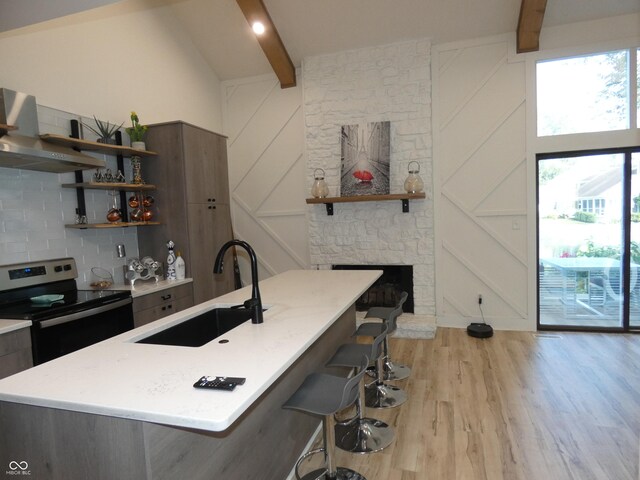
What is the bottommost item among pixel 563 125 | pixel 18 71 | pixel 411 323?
pixel 411 323

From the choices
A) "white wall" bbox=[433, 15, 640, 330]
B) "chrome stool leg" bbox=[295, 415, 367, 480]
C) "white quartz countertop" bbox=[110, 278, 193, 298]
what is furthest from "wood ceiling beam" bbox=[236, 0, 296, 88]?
"chrome stool leg" bbox=[295, 415, 367, 480]

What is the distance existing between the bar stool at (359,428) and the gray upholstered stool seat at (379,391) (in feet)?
0.97

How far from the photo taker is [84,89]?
3566 millimetres

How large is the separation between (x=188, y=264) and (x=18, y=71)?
207 cm

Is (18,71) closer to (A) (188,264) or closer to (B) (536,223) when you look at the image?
(A) (188,264)

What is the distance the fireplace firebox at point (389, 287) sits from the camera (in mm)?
4926

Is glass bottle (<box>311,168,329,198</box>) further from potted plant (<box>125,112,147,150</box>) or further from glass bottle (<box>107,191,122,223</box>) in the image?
glass bottle (<box>107,191,122,223</box>)

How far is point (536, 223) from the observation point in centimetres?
449

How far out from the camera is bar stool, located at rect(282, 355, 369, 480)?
5.48ft

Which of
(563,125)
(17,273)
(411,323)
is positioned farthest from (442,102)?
(17,273)

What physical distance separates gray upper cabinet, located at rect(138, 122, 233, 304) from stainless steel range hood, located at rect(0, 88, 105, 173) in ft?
3.12

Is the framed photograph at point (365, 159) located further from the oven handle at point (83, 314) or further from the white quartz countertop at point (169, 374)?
the white quartz countertop at point (169, 374)

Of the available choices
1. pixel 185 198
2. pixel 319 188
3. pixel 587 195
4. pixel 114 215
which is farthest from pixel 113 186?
pixel 587 195

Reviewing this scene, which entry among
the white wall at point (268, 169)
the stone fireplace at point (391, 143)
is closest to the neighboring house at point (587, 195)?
the stone fireplace at point (391, 143)
